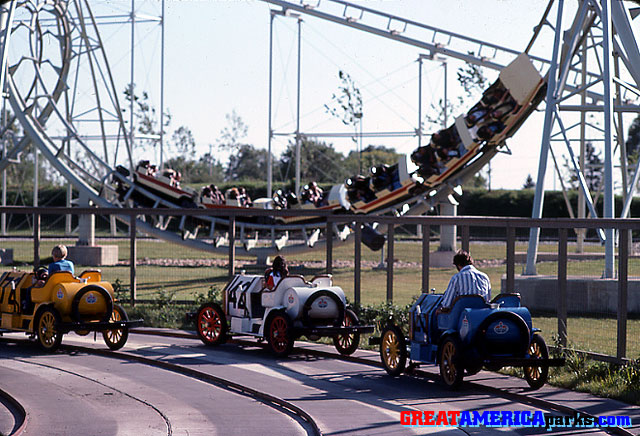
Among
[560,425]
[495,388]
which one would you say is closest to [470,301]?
[495,388]

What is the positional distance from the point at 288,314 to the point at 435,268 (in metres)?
4.69

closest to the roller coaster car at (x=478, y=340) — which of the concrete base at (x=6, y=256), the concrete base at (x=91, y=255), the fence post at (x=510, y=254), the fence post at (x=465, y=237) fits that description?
the fence post at (x=510, y=254)

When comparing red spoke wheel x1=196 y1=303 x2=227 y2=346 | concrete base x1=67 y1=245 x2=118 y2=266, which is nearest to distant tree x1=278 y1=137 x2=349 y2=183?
concrete base x1=67 y1=245 x2=118 y2=266

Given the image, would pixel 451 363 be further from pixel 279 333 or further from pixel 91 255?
pixel 91 255

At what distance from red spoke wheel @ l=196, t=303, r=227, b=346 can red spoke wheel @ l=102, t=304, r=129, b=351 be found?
1216 millimetres

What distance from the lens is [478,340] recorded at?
31.3 feet

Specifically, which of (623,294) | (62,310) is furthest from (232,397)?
(623,294)

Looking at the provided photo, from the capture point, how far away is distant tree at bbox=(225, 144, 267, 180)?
86125 millimetres

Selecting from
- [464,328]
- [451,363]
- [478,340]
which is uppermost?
[464,328]

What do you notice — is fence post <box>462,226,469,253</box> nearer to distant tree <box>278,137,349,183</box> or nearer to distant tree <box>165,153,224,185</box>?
distant tree <box>278,137,349,183</box>

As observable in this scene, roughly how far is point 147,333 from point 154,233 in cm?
1162

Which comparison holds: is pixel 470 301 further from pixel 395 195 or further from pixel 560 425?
pixel 395 195

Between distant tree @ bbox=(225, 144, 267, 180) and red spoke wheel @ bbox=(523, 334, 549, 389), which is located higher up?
distant tree @ bbox=(225, 144, 267, 180)

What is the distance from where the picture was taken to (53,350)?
41.9 ft
